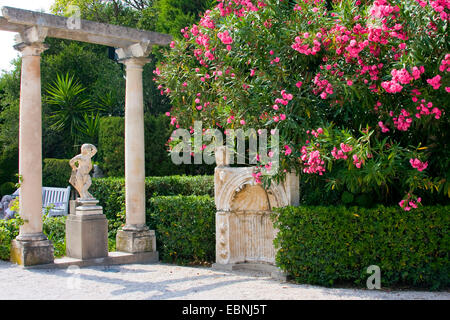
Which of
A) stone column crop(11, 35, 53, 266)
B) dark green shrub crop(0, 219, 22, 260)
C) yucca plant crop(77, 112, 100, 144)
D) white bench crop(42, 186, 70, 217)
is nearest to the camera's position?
stone column crop(11, 35, 53, 266)

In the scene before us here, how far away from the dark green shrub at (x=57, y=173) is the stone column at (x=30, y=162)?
7564 mm

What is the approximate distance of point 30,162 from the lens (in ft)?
29.9

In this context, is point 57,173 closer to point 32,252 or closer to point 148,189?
point 148,189

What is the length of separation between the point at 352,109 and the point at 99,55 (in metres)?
15.2

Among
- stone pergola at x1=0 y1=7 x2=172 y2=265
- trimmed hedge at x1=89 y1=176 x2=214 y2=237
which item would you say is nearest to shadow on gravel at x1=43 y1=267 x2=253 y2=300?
stone pergola at x1=0 y1=7 x2=172 y2=265

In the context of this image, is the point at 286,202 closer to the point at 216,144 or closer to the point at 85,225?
the point at 216,144

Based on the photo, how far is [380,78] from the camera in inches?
284

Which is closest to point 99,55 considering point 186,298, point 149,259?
point 149,259

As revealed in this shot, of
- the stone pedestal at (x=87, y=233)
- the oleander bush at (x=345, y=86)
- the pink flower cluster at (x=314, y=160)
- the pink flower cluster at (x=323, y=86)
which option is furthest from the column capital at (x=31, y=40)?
the pink flower cluster at (x=314, y=160)

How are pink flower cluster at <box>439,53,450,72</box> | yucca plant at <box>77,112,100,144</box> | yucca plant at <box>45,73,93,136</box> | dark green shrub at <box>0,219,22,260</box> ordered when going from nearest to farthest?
pink flower cluster at <box>439,53,450,72</box> → dark green shrub at <box>0,219,22,260</box> → yucca plant at <box>77,112,100,144</box> → yucca plant at <box>45,73,93,136</box>

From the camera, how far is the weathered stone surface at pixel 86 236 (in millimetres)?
9625

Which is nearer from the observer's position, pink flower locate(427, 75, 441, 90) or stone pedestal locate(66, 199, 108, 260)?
pink flower locate(427, 75, 441, 90)

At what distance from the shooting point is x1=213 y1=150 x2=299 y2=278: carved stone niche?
30.2ft

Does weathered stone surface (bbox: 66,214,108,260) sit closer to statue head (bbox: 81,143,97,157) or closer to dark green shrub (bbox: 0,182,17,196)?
statue head (bbox: 81,143,97,157)
